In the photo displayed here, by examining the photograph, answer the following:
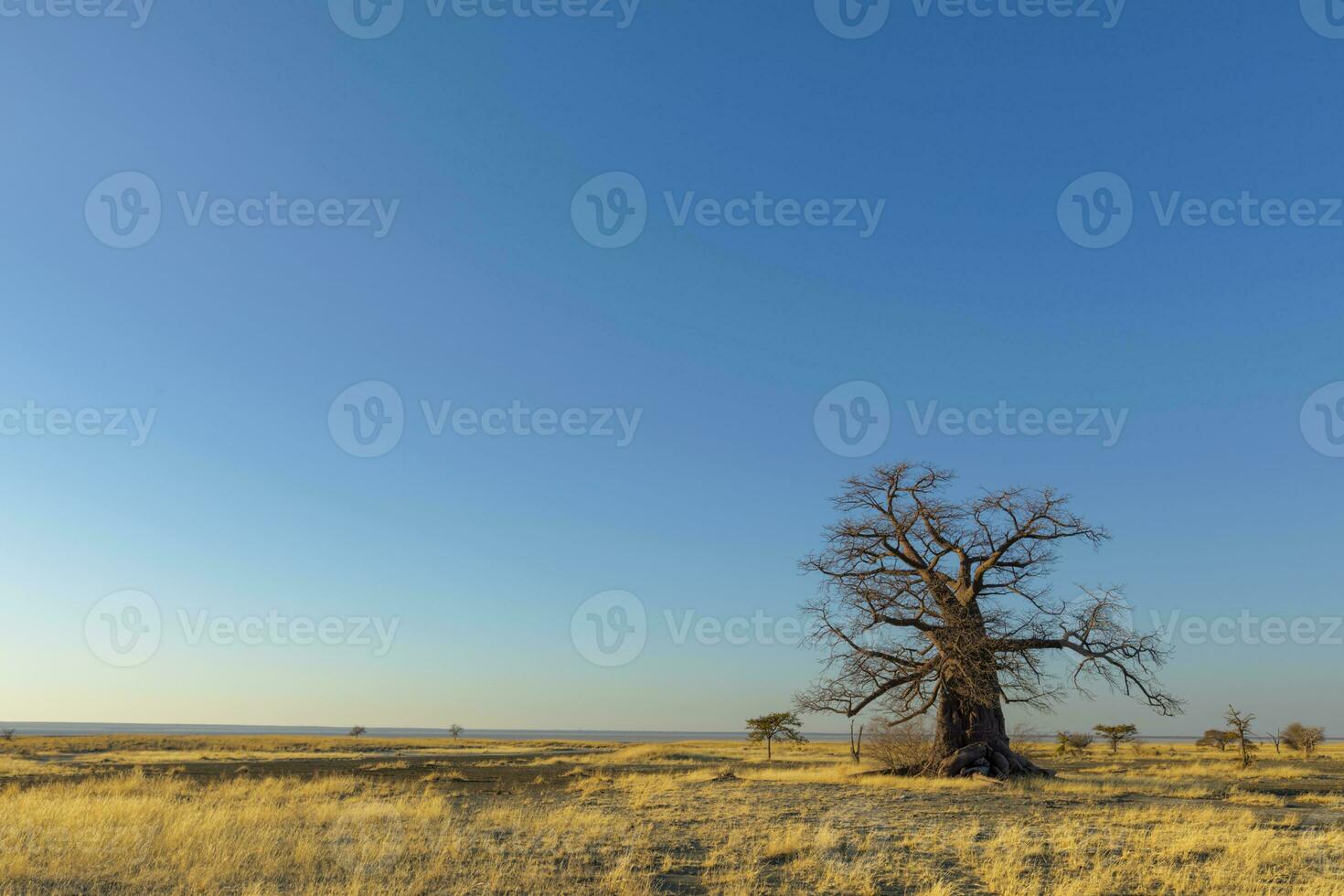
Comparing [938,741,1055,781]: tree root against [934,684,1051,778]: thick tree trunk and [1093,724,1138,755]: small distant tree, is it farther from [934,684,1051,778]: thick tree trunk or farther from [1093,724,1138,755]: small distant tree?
[1093,724,1138,755]: small distant tree

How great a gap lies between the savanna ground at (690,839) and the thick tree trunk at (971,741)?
1.09 meters

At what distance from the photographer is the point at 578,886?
34.4 feet

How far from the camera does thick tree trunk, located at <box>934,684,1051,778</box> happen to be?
2345 centimetres

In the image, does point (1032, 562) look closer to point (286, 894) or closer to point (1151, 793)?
point (1151, 793)

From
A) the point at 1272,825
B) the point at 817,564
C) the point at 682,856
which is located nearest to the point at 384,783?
the point at 817,564

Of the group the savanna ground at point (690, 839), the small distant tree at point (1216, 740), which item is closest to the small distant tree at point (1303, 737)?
the small distant tree at point (1216, 740)

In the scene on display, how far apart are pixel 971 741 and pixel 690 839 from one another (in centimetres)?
1279

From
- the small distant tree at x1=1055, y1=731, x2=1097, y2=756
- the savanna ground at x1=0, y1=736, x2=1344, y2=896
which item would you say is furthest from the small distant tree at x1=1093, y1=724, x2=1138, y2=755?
the savanna ground at x1=0, y1=736, x2=1344, y2=896

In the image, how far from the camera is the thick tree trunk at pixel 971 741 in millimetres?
23453

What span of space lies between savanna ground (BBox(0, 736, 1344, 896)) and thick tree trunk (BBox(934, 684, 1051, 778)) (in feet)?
3.57

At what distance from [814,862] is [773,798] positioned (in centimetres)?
912

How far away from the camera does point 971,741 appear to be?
24.0 m

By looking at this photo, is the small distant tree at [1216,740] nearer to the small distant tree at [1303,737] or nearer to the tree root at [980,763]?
the small distant tree at [1303,737]

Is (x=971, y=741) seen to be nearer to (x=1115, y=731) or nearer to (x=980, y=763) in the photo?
(x=980, y=763)
